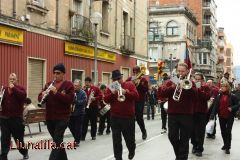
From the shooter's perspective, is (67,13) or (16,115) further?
(67,13)

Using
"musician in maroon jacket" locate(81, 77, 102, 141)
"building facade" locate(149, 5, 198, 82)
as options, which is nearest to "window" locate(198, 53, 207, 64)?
"building facade" locate(149, 5, 198, 82)

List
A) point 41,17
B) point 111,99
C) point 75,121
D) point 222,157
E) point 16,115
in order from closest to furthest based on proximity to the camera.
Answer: point 111,99 → point 16,115 → point 222,157 → point 75,121 → point 41,17

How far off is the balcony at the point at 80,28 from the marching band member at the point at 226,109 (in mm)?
13334

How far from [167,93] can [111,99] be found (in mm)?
1297

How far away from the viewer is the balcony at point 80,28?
Result: 24.3 meters

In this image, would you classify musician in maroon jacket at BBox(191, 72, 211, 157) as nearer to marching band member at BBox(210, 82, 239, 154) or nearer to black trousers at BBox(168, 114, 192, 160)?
marching band member at BBox(210, 82, 239, 154)

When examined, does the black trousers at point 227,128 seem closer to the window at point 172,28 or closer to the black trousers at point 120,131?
the black trousers at point 120,131

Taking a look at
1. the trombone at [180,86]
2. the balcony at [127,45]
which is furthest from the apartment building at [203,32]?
the trombone at [180,86]

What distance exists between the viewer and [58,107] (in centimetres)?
868

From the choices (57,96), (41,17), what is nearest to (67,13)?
(41,17)

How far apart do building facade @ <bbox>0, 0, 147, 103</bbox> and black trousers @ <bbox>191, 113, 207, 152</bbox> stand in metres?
9.23

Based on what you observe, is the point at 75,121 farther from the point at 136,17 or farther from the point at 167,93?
the point at 136,17

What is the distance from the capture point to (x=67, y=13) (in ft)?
79.1

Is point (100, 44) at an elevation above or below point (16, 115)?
above
